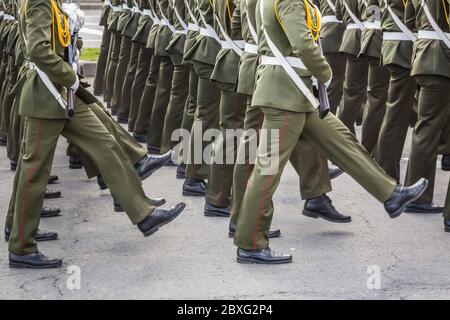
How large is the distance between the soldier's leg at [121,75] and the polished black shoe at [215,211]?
3.76 m

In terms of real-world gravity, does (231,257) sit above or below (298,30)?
below

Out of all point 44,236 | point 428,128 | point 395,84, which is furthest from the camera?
point 395,84

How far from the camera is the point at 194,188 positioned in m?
7.97

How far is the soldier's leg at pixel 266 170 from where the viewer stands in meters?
5.99

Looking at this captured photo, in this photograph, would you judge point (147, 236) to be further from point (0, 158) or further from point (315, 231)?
point (0, 158)

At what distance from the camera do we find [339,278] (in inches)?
231

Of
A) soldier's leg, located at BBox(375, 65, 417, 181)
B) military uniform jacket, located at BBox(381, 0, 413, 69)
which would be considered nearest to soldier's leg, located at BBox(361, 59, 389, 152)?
soldier's leg, located at BBox(375, 65, 417, 181)

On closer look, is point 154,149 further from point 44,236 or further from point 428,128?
point 428,128

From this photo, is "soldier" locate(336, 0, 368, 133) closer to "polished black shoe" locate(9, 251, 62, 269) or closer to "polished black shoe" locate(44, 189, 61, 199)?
"polished black shoe" locate(44, 189, 61, 199)

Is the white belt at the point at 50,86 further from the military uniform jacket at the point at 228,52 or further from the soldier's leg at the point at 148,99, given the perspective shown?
the soldier's leg at the point at 148,99

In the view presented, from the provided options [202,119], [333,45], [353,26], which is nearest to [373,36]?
[353,26]

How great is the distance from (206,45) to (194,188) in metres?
1.05

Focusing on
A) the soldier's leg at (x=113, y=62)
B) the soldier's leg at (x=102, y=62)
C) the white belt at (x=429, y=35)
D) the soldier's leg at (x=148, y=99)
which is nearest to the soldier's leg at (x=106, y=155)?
the white belt at (x=429, y=35)

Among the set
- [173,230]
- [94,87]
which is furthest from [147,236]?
[94,87]
